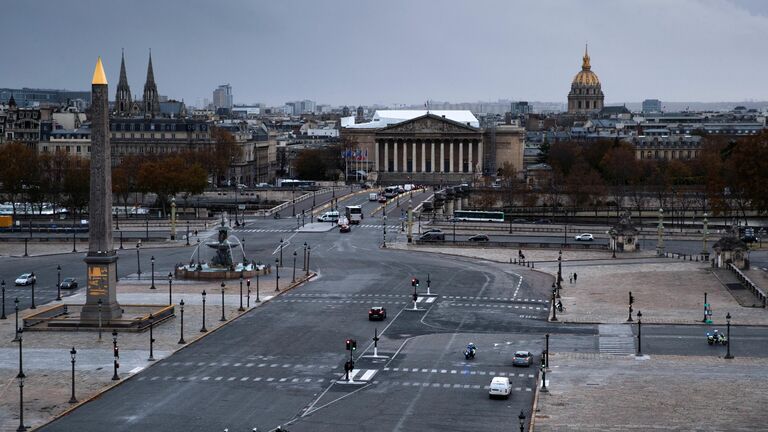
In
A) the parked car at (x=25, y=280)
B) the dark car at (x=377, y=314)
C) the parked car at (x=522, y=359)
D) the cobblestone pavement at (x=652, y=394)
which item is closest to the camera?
the cobblestone pavement at (x=652, y=394)

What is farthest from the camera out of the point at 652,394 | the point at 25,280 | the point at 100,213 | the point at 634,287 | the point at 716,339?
the point at 25,280

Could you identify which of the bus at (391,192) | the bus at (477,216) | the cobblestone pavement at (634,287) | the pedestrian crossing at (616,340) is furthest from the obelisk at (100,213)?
A: the bus at (391,192)

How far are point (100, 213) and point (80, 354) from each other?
855 centimetres

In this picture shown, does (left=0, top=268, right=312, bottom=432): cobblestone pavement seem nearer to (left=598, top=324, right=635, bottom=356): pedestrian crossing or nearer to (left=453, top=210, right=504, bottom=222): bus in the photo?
A: (left=598, top=324, right=635, bottom=356): pedestrian crossing

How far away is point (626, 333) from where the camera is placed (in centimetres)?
6825

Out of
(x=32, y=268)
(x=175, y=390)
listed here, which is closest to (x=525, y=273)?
(x=32, y=268)

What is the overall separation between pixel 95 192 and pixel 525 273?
37068mm

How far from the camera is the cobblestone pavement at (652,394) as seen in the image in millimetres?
48750

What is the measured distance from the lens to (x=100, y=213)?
67500 millimetres

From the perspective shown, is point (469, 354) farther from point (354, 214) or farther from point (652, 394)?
point (354, 214)

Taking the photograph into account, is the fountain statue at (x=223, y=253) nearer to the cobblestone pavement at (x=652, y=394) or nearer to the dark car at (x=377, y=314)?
the dark car at (x=377, y=314)

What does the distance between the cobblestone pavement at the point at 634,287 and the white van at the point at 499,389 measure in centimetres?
2009

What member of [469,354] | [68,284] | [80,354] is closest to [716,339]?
[469,354]

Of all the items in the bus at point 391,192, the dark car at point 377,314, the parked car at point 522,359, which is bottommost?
the parked car at point 522,359
